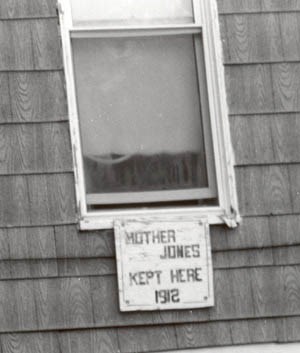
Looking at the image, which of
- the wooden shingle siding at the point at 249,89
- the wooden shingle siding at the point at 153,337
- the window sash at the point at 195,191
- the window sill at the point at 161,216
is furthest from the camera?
the wooden shingle siding at the point at 249,89

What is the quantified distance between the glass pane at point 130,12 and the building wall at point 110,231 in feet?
0.55

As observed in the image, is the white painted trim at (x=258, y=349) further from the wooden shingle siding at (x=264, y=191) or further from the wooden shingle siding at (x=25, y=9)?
the wooden shingle siding at (x=25, y=9)

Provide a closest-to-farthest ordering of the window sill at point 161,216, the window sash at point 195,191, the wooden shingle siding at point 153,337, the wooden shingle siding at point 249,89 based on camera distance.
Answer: the wooden shingle siding at point 153,337
the window sill at point 161,216
the window sash at point 195,191
the wooden shingle siding at point 249,89

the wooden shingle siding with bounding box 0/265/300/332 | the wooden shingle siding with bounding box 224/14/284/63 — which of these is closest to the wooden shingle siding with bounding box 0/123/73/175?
the wooden shingle siding with bounding box 0/265/300/332

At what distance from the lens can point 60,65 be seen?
6.72 metres

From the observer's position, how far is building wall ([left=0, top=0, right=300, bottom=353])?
21.4 feet

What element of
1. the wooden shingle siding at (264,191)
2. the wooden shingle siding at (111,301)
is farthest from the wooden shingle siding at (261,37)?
the wooden shingle siding at (111,301)

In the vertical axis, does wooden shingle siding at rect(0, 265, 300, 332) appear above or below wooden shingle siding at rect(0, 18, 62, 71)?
below

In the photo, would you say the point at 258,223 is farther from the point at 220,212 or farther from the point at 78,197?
the point at 78,197

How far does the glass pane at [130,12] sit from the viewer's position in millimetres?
6875

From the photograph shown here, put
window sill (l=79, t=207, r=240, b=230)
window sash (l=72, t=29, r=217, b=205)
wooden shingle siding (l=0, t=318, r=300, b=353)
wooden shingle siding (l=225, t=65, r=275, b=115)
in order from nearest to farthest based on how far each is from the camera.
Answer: wooden shingle siding (l=0, t=318, r=300, b=353) → window sill (l=79, t=207, r=240, b=230) → window sash (l=72, t=29, r=217, b=205) → wooden shingle siding (l=225, t=65, r=275, b=115)

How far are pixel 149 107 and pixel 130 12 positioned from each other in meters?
0.48

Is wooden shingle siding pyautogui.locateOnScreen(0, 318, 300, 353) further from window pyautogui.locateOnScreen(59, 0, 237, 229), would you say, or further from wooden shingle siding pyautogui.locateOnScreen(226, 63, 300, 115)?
wooden shingle siding pyautogui.locateOnScreen(226, 63, 300, 115)

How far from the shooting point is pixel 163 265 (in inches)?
261
